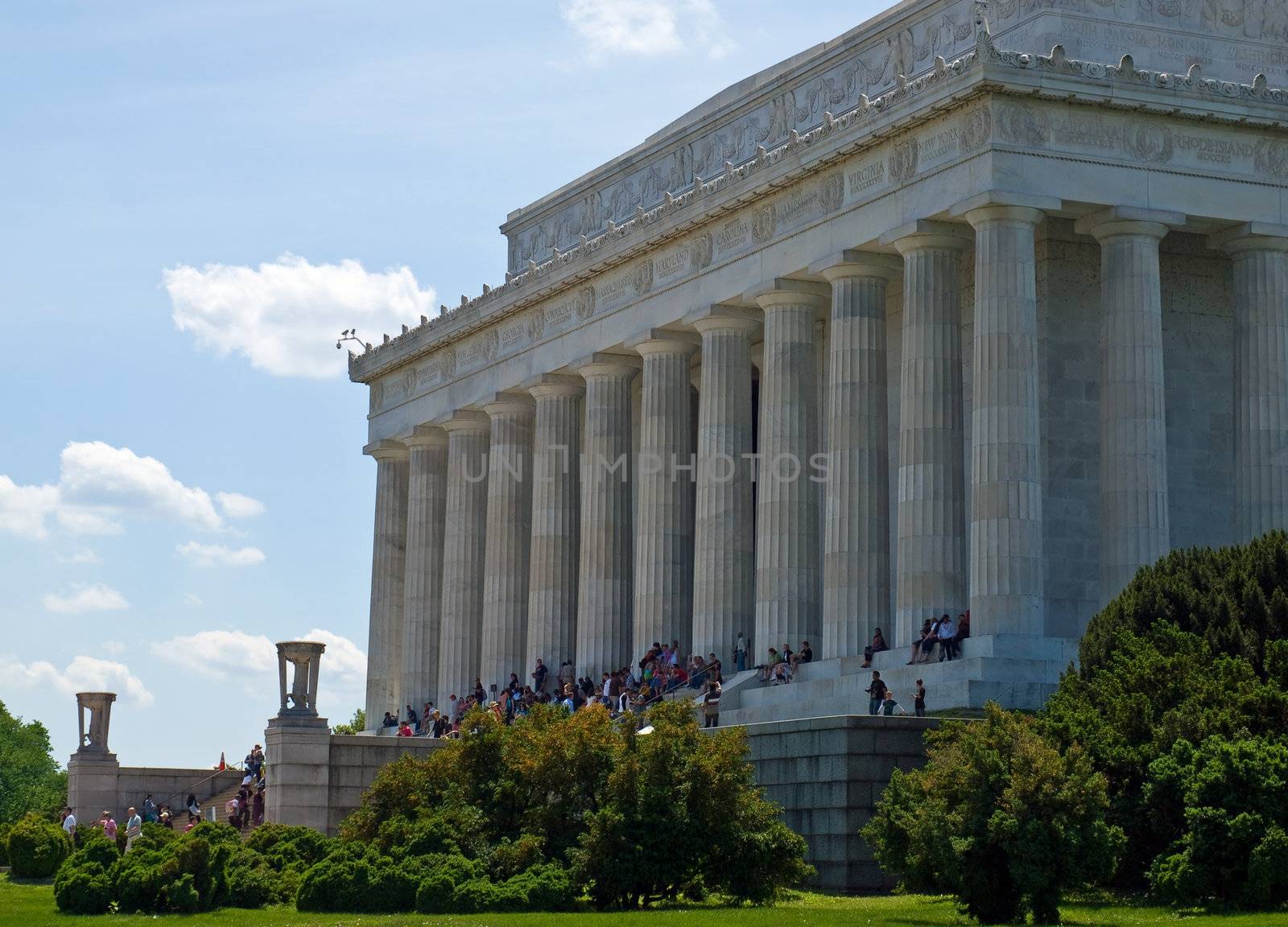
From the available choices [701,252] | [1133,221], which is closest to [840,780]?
[1133,221]

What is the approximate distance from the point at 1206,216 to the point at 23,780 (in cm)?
12231

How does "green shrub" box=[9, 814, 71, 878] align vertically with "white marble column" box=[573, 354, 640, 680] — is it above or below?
below

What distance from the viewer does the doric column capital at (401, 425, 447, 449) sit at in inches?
3573

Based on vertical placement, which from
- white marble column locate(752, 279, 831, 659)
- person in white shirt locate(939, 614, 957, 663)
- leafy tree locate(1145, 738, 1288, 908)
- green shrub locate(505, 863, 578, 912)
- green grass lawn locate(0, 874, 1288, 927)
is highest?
white marble column locate(752, 279, 831, 659)

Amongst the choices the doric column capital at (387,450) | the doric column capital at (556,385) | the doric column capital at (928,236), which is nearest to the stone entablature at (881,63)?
the doric column capital at (928,236)

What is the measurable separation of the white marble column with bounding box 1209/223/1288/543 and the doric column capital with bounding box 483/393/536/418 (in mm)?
30089

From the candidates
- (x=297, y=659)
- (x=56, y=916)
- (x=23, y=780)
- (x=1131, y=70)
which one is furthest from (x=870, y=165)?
(x=23, y=780)

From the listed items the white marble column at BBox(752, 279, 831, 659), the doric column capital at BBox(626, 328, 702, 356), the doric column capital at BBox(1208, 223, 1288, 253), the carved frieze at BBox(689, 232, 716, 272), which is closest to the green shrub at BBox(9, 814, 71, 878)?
the white marble column at BBox(752, 279, 831, 659)

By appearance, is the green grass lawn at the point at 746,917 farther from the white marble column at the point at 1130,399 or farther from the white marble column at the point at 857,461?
the white marble column at the point at 857,461

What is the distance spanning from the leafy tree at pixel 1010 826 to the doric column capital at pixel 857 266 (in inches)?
1096

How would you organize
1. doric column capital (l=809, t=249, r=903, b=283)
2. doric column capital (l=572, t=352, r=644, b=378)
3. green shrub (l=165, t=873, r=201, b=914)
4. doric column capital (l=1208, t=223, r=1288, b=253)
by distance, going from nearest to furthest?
green shrub (l=165, t=873, r=201, b=914) → doric column capital (l=1208, t=223, r=1288, b=253) → doric column capital (l=809, t=249, r=903, b=283) → doric column capital (l=572, t=352, r=644, b=378)

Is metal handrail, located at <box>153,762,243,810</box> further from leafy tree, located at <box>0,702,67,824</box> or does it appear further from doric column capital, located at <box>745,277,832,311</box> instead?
leafy tree, located at <box>0,702,67,824</box>

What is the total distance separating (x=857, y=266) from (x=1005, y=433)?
28.4ft

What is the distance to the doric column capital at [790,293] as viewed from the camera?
67688 millimetres
